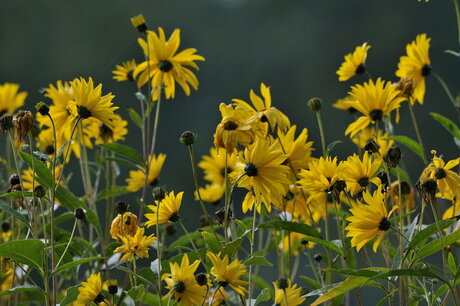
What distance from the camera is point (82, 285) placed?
1037 millimetres

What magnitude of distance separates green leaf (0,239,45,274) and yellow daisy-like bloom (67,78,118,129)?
0.52 ft

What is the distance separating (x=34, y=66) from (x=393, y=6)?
22.3 feet

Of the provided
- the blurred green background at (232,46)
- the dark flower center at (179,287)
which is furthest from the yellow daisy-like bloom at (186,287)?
the blurred green background at (232,46)

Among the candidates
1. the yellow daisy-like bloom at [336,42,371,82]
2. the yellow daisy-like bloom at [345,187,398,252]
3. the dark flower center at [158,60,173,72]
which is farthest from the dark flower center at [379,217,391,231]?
the dark flower center at [158,60,173,72]

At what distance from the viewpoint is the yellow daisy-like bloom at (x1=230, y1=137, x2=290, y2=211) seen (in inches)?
37.7

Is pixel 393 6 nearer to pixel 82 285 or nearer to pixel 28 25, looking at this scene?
pixel 28 25

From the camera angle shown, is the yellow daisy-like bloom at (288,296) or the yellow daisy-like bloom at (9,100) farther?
the yellow daisy-like bloom at (9,100)

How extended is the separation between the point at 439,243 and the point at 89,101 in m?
0.43

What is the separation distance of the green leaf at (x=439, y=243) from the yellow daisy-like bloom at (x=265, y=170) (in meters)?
0.17

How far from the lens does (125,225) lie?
103 cm

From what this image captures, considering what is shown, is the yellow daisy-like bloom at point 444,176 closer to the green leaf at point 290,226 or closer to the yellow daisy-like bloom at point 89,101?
the green leaf at point 290,226

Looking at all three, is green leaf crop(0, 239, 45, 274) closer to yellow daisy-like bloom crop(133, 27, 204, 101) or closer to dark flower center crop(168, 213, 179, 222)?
dark flower center crop(168, 213, 179, 222)

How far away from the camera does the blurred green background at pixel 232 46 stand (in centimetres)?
1030

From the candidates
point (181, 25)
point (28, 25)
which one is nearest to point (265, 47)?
point (181, 25)
